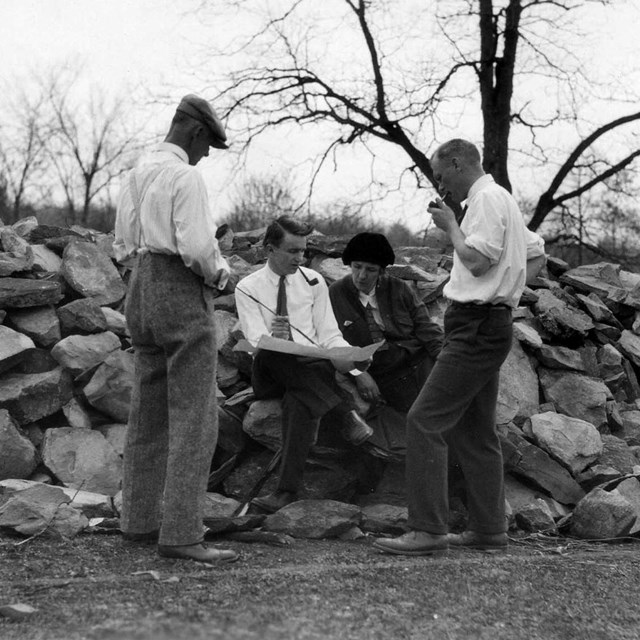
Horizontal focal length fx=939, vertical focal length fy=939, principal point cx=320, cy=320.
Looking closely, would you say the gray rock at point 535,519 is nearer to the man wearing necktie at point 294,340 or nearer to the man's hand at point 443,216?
the man wearing necktie at point 294,340

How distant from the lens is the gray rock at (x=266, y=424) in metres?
5.35

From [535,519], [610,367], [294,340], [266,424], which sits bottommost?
[535,519]

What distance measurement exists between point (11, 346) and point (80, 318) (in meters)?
0.55

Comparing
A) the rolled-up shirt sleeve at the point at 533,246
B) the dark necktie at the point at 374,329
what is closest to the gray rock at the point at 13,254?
the dark necktie at the point at 374,329

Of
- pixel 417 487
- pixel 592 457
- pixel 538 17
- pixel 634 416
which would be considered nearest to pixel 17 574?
pixel 417 487

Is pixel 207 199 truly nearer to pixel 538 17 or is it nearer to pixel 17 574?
pixel 17 574

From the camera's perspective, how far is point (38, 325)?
20.8 feet

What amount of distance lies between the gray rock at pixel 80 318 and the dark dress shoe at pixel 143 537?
2.51 meters

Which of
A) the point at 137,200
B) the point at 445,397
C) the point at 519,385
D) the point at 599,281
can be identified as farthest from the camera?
the point at 599,281

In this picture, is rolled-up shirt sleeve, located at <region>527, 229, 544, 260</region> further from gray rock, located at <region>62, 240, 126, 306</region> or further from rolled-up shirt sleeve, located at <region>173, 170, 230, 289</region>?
gray rock, located at <region>62, 240, 126, 306</region>

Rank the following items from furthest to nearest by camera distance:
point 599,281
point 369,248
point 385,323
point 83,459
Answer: point 599,281 < point 83,459 < point 385,323 < point 369,248

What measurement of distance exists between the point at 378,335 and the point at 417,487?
4.65ft

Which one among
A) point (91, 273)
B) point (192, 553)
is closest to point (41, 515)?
point (192, 553)

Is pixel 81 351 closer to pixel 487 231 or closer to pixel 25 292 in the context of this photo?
pixel 25 292
